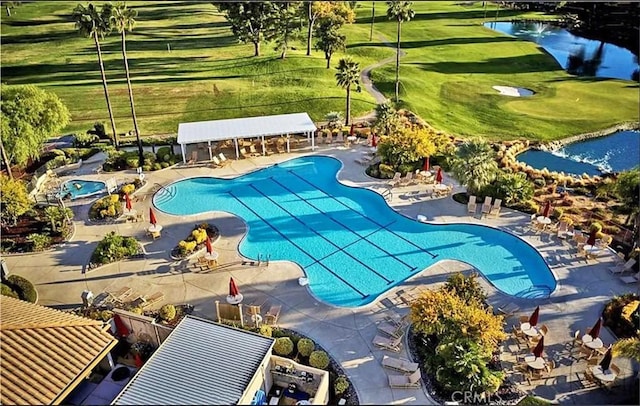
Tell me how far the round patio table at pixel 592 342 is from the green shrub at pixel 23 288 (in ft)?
75.4

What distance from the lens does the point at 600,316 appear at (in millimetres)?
20422

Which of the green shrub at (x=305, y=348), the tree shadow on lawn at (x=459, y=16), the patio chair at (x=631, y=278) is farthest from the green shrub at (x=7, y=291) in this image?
the tree shadow on lawn at (x=459, y=16)

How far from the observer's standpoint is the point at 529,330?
19.0m

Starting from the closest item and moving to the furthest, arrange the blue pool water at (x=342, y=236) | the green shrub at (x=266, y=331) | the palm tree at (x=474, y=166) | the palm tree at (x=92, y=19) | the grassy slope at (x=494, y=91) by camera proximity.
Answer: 1. the green shrub at (x=266, y=331)
2. the blue pool water at (x=342, y=236)
3. the palm tree at (x=474, y=166)
4. the palm tree at (x=92, y=19)
5. the grassy slope at (x=494, y=91)

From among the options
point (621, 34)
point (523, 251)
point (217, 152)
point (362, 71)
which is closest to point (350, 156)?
point (217, 152)

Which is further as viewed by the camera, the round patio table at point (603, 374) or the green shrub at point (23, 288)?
the green shrub at point (23, 288)

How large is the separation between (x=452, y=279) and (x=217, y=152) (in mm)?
20270

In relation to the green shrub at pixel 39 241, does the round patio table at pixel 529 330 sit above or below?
below

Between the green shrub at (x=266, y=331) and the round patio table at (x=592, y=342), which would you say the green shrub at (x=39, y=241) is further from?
the round patio table at (x=592, y=342)

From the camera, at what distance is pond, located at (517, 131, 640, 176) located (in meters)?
35.4

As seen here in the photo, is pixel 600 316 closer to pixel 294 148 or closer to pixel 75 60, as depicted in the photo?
pixel 294 148

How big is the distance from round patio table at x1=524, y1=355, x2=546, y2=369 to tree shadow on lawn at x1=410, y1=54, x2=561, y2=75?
4322 centimetres

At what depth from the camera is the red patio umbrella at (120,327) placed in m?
19.1

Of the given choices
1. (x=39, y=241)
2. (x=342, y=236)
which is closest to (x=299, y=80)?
(x=342, y=236)
